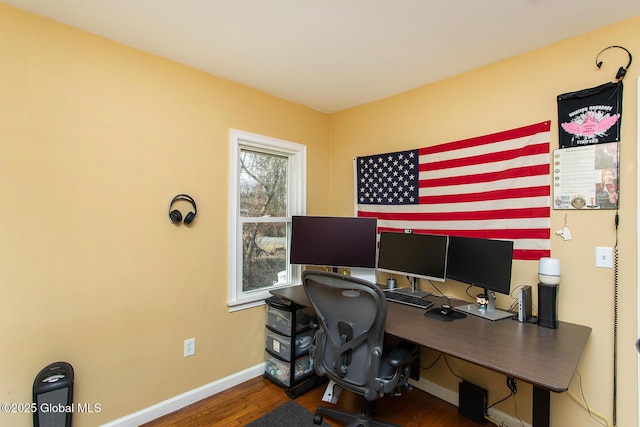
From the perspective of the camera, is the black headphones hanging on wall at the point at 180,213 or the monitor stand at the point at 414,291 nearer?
the black headphones hanging on wall at the point at 180,213

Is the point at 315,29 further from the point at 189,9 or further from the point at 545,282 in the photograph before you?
the point at 545,282

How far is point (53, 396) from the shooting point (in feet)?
5.09

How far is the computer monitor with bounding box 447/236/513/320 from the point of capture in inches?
71.4

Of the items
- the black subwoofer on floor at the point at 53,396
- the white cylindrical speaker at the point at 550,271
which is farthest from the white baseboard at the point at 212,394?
the white cylindrical speaker at the point at 550,271

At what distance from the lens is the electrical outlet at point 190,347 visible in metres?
2.19

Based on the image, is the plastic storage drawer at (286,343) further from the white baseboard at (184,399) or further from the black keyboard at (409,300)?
the black keyboard at (409,300)

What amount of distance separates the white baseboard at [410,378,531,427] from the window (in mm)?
1397

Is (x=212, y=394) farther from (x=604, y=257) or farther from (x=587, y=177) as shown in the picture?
(x=587, y=177)

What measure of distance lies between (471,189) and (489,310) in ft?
2.83

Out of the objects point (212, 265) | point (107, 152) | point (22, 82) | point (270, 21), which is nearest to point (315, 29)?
point (270, 21)

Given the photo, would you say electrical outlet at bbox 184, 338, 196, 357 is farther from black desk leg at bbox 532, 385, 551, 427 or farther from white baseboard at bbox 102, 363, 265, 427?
black desk leg at bbox 532, 385, 551, 427

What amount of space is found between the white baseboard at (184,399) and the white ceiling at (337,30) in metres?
2.43

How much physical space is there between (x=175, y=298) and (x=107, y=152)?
1.08 metres

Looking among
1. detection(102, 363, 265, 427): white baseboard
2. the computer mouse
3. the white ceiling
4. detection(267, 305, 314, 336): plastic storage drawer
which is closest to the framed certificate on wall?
the white ceiling
